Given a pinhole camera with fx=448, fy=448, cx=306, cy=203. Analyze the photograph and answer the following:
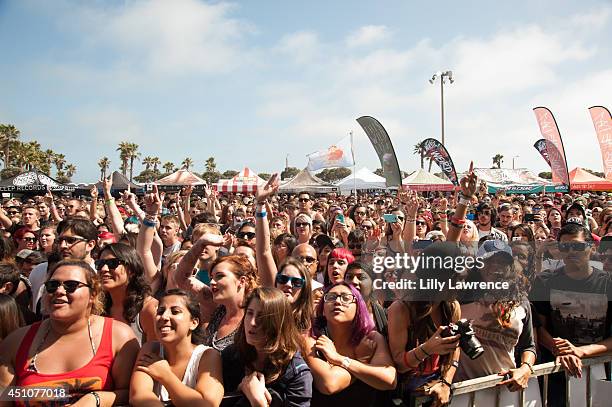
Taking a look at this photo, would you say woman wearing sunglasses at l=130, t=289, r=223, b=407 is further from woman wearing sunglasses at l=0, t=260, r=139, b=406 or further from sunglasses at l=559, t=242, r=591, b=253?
sunglasses at l=559, t=242, r=591, b=253

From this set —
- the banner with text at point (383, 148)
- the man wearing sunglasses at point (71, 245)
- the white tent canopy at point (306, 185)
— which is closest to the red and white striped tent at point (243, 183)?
the white tent canopy at point (306, 185)

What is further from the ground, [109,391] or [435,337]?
[435,337]

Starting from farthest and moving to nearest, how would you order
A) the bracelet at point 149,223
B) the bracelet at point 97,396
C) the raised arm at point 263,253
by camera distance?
the bracelet at point 149,223, the raised arm at point 263,253, the bracelet at point 97,396

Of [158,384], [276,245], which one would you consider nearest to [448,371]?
[158,384]

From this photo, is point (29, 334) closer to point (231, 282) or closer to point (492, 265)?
point (231, 282)

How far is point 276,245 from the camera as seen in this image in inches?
200

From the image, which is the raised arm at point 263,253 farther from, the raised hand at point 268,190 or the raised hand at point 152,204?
the raised hand at point 152,204

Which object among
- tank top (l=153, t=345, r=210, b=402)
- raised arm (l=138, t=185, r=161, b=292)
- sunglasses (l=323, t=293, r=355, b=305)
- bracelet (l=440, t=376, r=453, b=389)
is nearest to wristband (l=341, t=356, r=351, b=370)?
sunglasses (l=323, t=293, r=355, b=305)

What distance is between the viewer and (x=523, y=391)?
9.68 ft

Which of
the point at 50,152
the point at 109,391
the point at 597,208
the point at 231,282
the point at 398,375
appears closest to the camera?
the point at 109,391

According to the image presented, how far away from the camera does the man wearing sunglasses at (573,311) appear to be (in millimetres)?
3164

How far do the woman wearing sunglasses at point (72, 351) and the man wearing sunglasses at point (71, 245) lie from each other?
1460mm

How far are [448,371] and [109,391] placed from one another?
1899mm

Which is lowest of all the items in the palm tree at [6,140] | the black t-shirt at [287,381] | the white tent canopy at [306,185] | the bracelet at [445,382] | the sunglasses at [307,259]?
the bracelet at [445,382]
